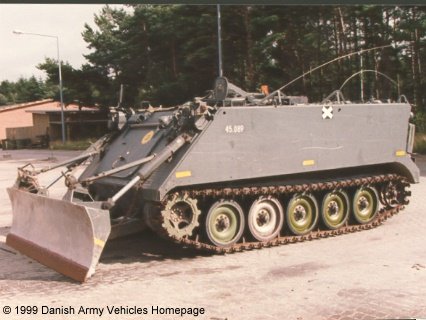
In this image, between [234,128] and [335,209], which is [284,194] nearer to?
[335,209]

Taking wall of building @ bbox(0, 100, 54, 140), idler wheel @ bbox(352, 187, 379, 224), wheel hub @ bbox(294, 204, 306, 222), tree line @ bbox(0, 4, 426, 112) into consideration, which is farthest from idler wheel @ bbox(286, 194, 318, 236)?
wall of building @ bbox(0, 100, 54, 140)

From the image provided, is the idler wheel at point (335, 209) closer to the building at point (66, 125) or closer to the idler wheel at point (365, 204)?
the idler wheel at point (365, 204)

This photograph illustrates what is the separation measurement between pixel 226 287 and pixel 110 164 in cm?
345

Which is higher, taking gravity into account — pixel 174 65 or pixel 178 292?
pixel 174 65

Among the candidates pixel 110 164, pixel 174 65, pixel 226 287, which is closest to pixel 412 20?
pixel 174 65

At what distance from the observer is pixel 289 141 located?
859 centimetres

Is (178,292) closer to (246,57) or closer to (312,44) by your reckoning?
(246,57)

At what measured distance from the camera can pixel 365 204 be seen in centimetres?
978

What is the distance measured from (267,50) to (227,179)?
20438 mm

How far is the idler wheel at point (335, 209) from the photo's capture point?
9.21m

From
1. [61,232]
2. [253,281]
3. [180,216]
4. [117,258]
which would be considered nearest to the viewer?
[253,281]

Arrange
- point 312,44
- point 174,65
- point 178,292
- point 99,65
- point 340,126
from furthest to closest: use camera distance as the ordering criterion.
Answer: point 99,65, point 174,65, point 312,44, point 340,126, point 178,292

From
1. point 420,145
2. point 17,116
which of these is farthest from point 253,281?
point 17,116

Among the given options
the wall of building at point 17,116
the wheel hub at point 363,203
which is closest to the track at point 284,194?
the wheel hub at point 363,203
